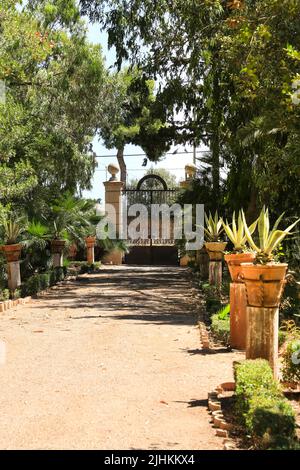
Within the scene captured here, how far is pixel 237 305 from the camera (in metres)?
7.98

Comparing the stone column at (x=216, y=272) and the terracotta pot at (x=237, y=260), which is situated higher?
the terracotta pot at (x=237, y=260)

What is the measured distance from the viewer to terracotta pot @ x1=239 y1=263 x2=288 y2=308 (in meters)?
5.70

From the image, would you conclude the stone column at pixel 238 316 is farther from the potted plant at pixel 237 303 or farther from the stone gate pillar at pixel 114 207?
the stone gate pillar at pixel 114 207

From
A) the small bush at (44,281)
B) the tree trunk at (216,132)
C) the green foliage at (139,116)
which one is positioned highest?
the green foliage at (139,116)

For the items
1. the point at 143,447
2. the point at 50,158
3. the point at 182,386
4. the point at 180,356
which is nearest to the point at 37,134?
the point at 50,158

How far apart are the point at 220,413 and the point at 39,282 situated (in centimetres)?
1073

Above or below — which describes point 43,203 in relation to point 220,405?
above

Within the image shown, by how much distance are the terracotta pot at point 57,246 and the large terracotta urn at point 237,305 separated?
10.6 metres

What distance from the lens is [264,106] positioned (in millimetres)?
9484

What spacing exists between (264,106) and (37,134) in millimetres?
9207

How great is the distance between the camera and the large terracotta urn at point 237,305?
25.8 feet

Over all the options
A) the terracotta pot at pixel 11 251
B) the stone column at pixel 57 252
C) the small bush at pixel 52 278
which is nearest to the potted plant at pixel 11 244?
the terracotta pot at pixel 11 251

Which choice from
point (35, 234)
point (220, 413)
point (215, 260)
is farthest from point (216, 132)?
point (220, 413)
